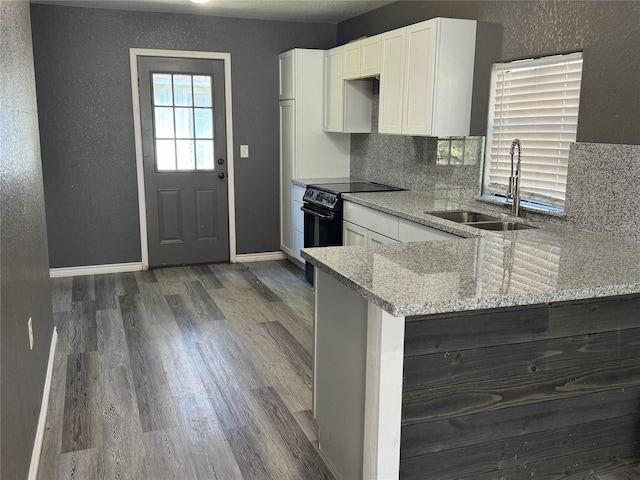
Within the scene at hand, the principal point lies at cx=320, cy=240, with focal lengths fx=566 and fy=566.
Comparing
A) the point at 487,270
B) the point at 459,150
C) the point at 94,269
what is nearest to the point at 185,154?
the point at 94,269

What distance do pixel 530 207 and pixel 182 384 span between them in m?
2.27

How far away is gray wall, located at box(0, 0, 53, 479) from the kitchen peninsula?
114 centimetres

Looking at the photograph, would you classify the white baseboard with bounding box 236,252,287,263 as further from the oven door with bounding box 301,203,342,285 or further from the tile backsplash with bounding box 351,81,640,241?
the tile backsplash with bounding box 351,81,640,241

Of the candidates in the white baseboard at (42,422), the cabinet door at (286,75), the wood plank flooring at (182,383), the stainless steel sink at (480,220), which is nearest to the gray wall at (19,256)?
the white baseboard at (42,422)

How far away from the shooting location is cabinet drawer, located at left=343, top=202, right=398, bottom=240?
3770 mm

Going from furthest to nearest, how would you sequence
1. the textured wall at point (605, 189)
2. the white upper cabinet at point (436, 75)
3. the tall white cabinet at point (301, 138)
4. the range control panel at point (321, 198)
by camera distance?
the tall white cabinet at point (301, 138) < the range control panel at point (321, 198) < the white upper cabinet at point (436, 75) < the textured wall at point (605, 189)

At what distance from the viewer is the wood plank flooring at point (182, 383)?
247 cm

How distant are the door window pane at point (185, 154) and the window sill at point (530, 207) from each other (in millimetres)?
3019

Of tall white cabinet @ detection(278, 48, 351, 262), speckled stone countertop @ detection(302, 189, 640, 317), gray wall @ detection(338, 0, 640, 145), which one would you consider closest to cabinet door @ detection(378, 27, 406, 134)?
gray wall @ detection(338, 0, 640, 145)

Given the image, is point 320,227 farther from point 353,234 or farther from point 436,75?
point 436,75

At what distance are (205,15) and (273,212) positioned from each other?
2051mm

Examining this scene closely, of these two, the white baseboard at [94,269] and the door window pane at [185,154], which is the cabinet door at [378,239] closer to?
the door window pane at [185,154]

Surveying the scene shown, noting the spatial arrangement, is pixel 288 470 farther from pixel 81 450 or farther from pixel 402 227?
pixel 402 227

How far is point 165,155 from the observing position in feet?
18.3
